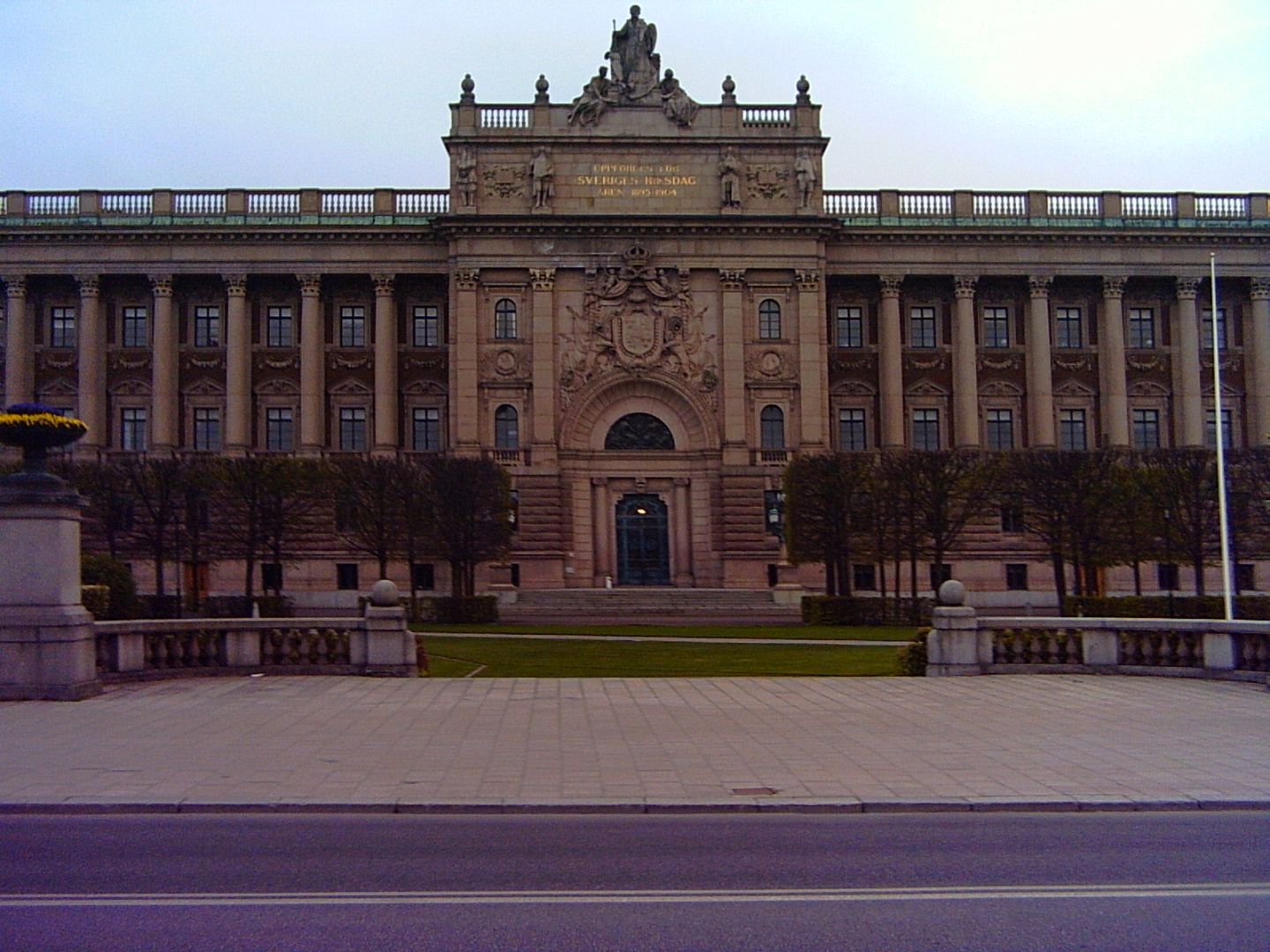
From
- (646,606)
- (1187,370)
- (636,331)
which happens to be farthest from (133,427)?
(1187,370)

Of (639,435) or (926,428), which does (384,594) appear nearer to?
(639,435)

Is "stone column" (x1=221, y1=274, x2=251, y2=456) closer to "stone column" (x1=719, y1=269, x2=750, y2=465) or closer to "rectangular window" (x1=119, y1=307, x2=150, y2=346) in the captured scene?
"rectangular window" (x1=119, y1=307, x2=150, y2=346)

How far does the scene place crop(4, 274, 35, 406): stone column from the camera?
245 ft

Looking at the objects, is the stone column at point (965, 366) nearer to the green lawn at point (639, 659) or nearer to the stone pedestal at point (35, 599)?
the green lawn at point (639, 659)

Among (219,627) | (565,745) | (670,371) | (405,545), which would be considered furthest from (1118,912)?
(670,371)

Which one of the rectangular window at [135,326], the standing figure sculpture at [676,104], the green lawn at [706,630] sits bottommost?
the green lawn at [706,630]

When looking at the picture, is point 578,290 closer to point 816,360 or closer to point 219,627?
point 816,360

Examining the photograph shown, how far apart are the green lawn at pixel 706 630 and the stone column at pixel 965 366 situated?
97.5ft

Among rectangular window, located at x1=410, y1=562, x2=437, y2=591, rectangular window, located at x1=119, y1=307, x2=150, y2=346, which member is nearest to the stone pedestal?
rectangular window, located at x1=410, y1=562, x2=437, y2=591

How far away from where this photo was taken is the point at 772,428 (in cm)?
7419

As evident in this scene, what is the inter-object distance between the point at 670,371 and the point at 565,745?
56.6m

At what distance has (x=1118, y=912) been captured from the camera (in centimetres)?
975

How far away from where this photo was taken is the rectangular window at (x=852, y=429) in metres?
78.0

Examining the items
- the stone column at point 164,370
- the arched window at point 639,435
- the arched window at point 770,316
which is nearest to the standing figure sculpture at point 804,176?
the arched window at point 770,316
